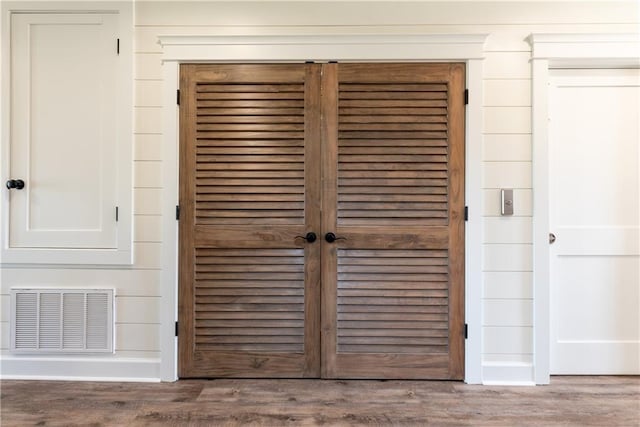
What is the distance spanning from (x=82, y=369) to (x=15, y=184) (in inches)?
47.8

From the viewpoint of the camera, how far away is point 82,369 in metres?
2.40

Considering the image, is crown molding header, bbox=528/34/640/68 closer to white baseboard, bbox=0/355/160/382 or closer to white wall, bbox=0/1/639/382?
white wall, bbox=0/1/639/382

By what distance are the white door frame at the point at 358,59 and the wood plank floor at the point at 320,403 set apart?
9.6 inches

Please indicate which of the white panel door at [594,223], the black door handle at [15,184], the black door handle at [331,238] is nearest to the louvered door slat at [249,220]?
the black door handle at [331,238]

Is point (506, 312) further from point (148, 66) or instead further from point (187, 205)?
point (148, 66)

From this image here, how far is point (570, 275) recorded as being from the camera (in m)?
2.47

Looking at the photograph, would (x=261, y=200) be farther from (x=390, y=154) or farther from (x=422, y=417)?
(x=422, y=417)

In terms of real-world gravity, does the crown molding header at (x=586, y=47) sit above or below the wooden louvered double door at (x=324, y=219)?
above

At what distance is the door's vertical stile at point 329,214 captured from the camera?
2379mm

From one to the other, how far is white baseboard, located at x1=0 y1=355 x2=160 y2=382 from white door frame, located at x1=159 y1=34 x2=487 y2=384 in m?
0.12

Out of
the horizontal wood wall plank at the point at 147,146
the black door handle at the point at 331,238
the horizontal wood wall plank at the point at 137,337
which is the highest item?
the horizontal wood wall plank at the point at 147,146

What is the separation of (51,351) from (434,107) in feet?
9.20

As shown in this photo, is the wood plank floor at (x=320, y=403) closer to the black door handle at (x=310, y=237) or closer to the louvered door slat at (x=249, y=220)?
the louvered door slat at (x=249, y=220)

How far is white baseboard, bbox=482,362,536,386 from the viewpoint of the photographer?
2363mm
